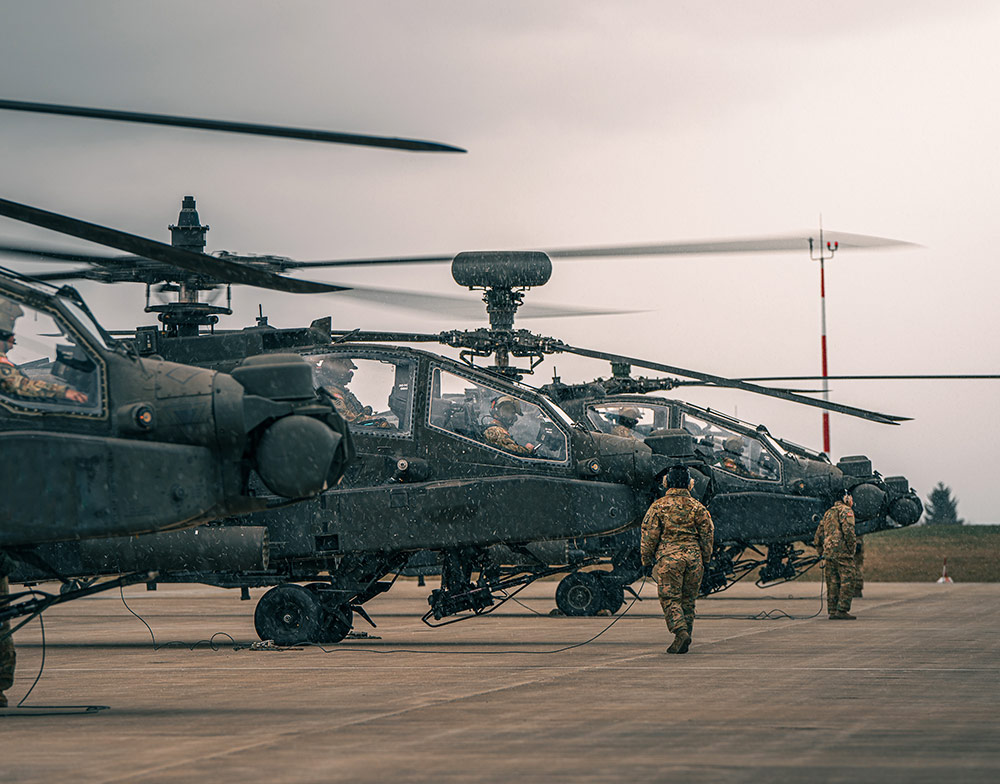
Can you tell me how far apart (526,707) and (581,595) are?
11.0 metres

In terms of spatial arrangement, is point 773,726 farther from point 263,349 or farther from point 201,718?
point 263,349

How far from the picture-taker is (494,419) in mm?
14812

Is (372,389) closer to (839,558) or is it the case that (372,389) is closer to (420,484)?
(420,484)

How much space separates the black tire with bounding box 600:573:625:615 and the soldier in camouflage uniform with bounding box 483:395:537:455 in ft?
17.9

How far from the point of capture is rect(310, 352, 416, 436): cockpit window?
14.5m

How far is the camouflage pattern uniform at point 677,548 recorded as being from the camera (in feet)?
43.8

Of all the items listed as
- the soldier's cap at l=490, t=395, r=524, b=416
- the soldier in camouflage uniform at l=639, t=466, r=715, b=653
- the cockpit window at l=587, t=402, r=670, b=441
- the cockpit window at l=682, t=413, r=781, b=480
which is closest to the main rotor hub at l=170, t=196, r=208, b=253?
the soldier's cap at l=490, t=395, r=524, b=416

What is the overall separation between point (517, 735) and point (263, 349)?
772 centimetres

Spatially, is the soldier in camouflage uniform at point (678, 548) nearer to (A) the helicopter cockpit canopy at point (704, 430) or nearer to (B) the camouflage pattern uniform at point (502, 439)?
(B) the camouflage pattern uniform at point (502, 439)

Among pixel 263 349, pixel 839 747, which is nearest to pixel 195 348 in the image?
pixel 263 349

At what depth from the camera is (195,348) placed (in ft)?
46.9

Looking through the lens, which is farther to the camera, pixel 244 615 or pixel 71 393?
pixel 244 615

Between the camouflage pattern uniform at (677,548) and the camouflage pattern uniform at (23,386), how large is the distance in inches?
244

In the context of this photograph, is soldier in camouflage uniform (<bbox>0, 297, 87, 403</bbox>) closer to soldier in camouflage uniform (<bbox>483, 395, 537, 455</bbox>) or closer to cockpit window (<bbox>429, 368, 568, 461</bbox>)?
cockpit window (<bbox>429, 368, 568, 461</bbox>)
